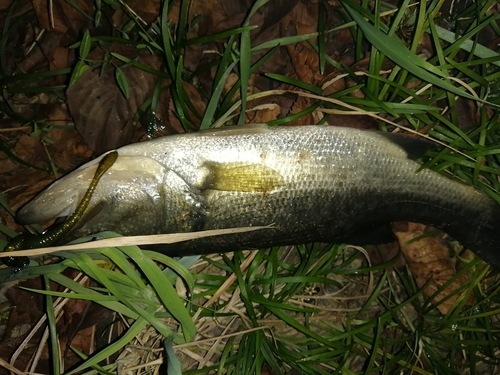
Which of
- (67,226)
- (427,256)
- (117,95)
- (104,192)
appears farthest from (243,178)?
(427,256)

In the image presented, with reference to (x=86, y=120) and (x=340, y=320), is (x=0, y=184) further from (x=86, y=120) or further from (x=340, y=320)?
(x=340, y=320)

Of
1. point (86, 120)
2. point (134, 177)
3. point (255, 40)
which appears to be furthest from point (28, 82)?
point (255, 40)

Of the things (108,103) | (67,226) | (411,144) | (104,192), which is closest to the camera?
(67,226)

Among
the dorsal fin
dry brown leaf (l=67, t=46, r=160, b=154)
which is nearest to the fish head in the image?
dry brown leaf (l=67, t=46, r=160, b=154)

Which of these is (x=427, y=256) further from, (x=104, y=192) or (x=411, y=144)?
(x=104, y=192)

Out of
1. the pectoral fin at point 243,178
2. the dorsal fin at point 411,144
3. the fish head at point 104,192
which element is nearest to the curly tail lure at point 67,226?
the fish head at point 104,192

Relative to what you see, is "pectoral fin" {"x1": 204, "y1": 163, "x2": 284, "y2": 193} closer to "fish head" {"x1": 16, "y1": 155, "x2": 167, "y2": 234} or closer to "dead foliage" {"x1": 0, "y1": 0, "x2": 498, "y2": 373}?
"fish head" {"x1": 16, "y1": 155, "x2": 167, "y2": 234}

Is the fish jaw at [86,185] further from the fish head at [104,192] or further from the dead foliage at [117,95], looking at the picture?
the dead foliage at [117,95]
